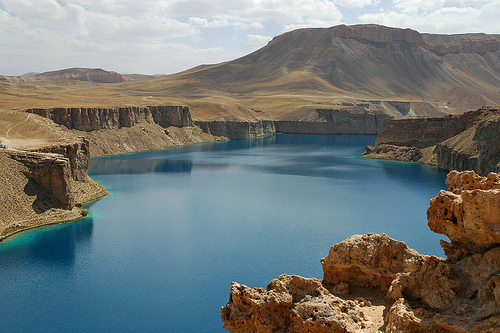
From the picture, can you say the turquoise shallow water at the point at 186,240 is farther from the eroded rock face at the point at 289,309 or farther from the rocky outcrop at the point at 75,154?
the eroded rock face at the point at 289,309

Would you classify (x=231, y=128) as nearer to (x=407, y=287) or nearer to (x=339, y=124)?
(x=339, y=124)

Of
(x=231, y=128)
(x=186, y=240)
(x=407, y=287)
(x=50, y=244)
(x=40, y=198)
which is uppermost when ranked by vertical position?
(x=231, y=128)

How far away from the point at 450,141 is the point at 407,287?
6990cm

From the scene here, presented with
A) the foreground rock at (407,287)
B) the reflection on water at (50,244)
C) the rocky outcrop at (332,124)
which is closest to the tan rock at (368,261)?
the foreground rock at (407,287)

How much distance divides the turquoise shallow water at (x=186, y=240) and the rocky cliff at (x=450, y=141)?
5303 millimetres

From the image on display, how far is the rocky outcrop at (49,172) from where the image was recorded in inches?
1783

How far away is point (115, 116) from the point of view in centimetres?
10319

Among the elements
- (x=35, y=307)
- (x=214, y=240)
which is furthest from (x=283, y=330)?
(x=214, y=240)

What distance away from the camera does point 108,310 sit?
26.5 m

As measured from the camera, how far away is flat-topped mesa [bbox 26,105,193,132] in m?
91.1

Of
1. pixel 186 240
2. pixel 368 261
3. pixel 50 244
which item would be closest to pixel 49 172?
pixel 50 244

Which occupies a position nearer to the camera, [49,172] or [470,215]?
[470,215]

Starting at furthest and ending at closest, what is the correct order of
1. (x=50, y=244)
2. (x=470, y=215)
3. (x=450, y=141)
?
(x=450, y=141) < (x=50, y=244) < (x=470, y=215)

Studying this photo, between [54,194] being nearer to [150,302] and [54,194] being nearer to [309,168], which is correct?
[150,302]
